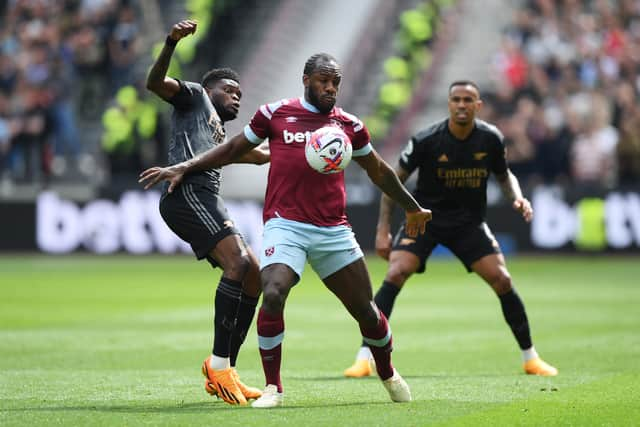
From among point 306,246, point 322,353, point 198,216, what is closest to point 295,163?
point 306,246

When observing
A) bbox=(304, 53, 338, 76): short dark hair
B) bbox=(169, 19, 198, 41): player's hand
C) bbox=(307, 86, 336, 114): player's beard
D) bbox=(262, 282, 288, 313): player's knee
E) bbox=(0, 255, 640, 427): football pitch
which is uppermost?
bbox=(169, 19, 198, 41): player's hand

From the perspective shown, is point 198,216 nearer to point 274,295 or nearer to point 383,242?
point 274,295

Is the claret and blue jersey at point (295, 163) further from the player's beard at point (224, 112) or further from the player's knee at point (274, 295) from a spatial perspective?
the player's beard at point (224, 112)

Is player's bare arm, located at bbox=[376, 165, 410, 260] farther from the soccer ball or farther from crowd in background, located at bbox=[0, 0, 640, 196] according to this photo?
crowd in background, located at bbox=[0, 0, 640, 196]

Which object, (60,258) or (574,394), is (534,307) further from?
(60,258)

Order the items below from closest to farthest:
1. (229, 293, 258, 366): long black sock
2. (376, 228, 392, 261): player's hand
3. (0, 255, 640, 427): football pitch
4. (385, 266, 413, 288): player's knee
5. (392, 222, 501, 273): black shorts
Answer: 1. (0, 255, 640, 427): football pitch
2. (229, 293, 258, 366): long black sock
3. (376, 228, 392, 261): player's hand
4. (392, 222, 501, 273): black shorts
5. (385, 266, 413, 288): player's knee

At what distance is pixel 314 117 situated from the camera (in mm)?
8688

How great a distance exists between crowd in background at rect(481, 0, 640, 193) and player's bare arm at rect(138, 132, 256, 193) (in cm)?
1745

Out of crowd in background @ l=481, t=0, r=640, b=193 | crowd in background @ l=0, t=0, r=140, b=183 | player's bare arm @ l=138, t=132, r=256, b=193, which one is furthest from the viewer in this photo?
crowd in background @ l=0, t=0, r=140, b=183

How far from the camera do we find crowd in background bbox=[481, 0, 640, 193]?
2559 cm

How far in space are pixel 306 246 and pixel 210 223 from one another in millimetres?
964

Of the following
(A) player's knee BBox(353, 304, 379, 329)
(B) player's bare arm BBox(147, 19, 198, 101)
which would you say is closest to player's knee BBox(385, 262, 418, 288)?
(A) player's knee BBox(353, 304, 379, 329)

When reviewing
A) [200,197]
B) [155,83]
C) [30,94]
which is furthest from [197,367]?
[30,94]

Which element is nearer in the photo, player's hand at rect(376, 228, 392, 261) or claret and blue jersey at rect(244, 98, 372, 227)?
claret and blue jersey at rect(244, 98, 372, 227)
